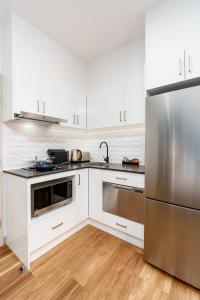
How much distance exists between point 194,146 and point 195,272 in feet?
3.22

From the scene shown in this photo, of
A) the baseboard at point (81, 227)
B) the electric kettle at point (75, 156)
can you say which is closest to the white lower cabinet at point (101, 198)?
the baseboard at point (81, 227)

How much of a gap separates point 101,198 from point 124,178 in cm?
47

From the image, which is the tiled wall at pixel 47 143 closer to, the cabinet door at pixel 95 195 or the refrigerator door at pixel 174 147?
the cabinet door at pixel 95 195

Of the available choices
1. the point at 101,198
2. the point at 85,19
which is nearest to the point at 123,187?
the point at 101,198

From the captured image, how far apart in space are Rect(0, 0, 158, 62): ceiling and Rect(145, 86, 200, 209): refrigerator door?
1.08 m

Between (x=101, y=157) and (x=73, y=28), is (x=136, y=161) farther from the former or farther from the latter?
(x=73, y=28)

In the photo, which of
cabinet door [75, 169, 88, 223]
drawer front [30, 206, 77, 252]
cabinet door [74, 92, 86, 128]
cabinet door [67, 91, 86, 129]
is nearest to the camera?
drawer front [30, 206, 77, 252]

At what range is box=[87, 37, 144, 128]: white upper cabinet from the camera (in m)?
2.06

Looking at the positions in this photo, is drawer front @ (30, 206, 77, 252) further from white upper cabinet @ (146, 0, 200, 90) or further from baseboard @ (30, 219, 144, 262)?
white upper cabinet @ (146, 0, 200, 90)

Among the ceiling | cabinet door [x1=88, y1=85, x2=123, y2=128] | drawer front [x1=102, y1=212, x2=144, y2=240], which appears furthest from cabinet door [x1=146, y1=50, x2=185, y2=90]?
drawer front [x1=102, y1=212, x2=144, y2=240]

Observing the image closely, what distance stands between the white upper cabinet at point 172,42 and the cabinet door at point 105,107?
0.75 meters

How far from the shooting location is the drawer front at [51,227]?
1.48m

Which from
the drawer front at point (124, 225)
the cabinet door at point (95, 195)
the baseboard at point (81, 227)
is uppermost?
the cabinet door at point (95, 195)

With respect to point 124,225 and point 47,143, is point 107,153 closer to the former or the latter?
point 47,143
